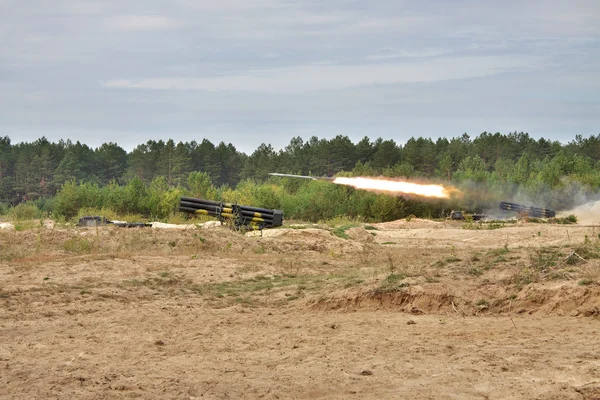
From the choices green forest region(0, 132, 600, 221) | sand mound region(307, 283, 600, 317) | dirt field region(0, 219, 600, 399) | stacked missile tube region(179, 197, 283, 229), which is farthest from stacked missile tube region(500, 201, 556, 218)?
sand mound region(307, 283, 600, 317)

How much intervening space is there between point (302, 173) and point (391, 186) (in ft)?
235

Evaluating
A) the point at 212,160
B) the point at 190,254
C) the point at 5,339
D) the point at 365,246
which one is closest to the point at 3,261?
the point at 190,254

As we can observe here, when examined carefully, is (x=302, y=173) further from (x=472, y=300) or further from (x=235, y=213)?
(x=472, y=300)

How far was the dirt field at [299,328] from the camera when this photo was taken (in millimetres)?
9516

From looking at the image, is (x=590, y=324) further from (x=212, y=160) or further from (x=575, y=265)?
(x=212, y=160)

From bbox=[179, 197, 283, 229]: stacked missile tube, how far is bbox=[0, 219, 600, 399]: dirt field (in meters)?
13.1

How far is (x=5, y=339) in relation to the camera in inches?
487

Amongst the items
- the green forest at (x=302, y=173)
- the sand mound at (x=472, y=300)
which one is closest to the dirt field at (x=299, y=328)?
the sand mound at (x=472, y=300)

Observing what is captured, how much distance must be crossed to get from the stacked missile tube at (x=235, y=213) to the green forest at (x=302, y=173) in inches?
401

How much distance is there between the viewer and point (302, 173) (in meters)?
108

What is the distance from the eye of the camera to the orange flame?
114 ft

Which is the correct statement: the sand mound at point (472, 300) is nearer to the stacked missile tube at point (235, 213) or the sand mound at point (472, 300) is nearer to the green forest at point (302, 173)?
the stacked missile tube at point (235, 213)

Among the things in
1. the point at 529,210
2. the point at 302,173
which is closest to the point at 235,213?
the point at 529,210

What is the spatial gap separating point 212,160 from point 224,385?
11455 centimetres
